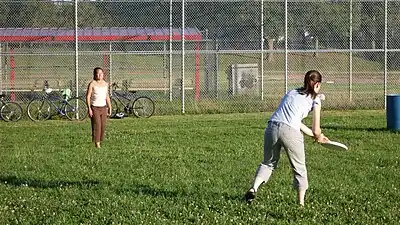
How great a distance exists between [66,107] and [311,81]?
14.5m

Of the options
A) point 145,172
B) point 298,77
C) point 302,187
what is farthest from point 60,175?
point 298,77

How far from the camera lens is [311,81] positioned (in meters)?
8.59

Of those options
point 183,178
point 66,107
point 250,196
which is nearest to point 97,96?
point 183,178

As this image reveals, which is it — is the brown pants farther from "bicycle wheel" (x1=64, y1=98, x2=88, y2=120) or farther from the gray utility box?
the gray utility box

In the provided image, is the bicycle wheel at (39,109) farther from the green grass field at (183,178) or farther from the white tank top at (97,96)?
the white tank top at (97,96)

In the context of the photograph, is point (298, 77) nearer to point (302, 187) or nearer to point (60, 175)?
point (60, 175)

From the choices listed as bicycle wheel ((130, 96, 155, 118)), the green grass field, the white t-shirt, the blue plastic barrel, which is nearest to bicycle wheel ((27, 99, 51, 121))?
bicycle wheel ((130, 96, 155, 118))

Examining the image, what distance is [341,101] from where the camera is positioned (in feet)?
83.6

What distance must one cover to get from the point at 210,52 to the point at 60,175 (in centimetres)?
1352

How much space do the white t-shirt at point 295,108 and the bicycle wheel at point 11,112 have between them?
47.1 ft

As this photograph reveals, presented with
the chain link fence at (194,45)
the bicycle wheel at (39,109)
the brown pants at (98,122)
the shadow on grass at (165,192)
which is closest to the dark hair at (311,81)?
the shadow on grass at (165,192)

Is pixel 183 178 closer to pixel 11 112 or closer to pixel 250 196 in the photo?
pixel 250 196

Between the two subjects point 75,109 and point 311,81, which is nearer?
point 311,81

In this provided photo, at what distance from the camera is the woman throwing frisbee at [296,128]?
28.2 ft
